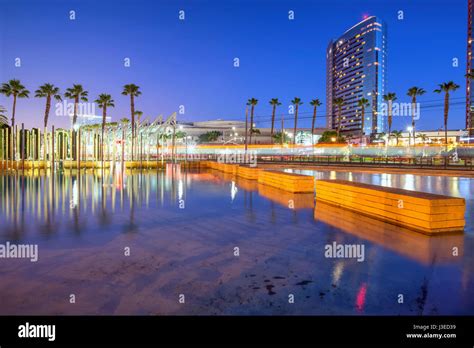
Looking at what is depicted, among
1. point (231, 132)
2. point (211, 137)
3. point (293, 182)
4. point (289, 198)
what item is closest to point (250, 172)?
point (293, 182)

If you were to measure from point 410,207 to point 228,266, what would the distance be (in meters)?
5.21

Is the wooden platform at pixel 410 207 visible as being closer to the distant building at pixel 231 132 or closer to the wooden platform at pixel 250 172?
the wooden platform at pixel 250 172

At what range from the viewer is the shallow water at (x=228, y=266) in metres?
4.41

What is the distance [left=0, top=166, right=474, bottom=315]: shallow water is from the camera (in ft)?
14.5

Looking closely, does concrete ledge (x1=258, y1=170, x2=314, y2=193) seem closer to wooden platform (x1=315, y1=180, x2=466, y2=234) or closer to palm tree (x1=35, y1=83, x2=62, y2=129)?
wooden platform (x1=315, y1=180, x2=466, y2=234)

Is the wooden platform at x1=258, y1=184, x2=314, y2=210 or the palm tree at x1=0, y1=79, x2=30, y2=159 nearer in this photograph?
the wooden platform at x1=258, y1=184, x2=314, y2=210

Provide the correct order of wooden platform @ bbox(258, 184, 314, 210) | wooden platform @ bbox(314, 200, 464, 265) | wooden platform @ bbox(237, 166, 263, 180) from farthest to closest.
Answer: wooden platform @ bbox(237, 166, 263, 180) < wooden platform @ bbox(258, 184, 314, 210) < wooden platform @ bbox(314, 200, 464, 265)

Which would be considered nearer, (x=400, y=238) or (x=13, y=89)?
(x=400, y=238)

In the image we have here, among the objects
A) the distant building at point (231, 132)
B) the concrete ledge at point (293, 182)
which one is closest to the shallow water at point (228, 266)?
the concrete ledge at point (293, 182)

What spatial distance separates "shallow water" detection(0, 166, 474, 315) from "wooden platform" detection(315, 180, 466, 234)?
386 mm

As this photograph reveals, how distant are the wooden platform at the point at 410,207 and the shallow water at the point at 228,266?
0.39 m

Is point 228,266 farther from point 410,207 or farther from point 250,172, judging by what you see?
point 250,172

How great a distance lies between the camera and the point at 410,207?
8.70 m

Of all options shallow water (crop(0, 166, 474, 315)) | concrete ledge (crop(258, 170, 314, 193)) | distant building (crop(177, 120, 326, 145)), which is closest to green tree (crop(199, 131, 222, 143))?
distant building (crop(177, 120, 326, 145))
